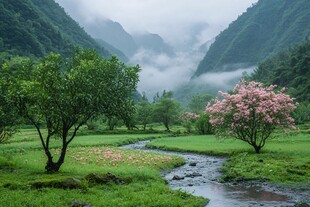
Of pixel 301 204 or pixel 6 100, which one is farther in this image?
pixel 6 100

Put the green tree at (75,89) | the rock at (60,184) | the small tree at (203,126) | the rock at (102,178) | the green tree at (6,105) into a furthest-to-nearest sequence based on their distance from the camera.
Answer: the small tree at (203,126)
the green tree at (6,105)
the green tree at (75,89)
the rock at (102,178)
the rock at (60,184)

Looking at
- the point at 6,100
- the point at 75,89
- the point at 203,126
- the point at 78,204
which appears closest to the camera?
the point at 78,204

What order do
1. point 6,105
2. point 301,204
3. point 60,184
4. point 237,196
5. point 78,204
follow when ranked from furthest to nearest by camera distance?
point 6,105 → point 237,196 → point 60,184 → point 301,204 → point 78,204

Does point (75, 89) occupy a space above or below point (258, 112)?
above

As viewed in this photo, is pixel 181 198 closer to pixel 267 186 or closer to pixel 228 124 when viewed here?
pixel 267 186

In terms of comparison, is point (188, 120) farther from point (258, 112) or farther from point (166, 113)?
point (258, 112)

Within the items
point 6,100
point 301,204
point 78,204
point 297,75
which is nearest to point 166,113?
point 297,75

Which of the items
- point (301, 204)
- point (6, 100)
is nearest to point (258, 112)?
point (301, 204)

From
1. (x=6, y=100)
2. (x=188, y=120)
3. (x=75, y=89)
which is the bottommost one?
(x=6, y=100)

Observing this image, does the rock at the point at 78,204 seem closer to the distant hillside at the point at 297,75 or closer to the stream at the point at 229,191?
the stream at the point at 229,191

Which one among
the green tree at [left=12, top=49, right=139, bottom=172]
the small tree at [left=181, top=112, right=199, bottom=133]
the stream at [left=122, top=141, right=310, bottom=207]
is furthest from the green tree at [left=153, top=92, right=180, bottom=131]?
the green tree at [left=12, top=49, right=139, bottom=172]

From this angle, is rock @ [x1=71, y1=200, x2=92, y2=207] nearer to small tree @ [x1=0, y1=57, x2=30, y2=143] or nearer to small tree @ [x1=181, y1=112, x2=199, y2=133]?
small tree @ [x1=0, y1=57, x2=30, y2=143]

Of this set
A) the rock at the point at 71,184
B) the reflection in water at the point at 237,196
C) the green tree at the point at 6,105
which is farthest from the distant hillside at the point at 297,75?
the rock at the point at 71,184

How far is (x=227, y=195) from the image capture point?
21.4 meters
